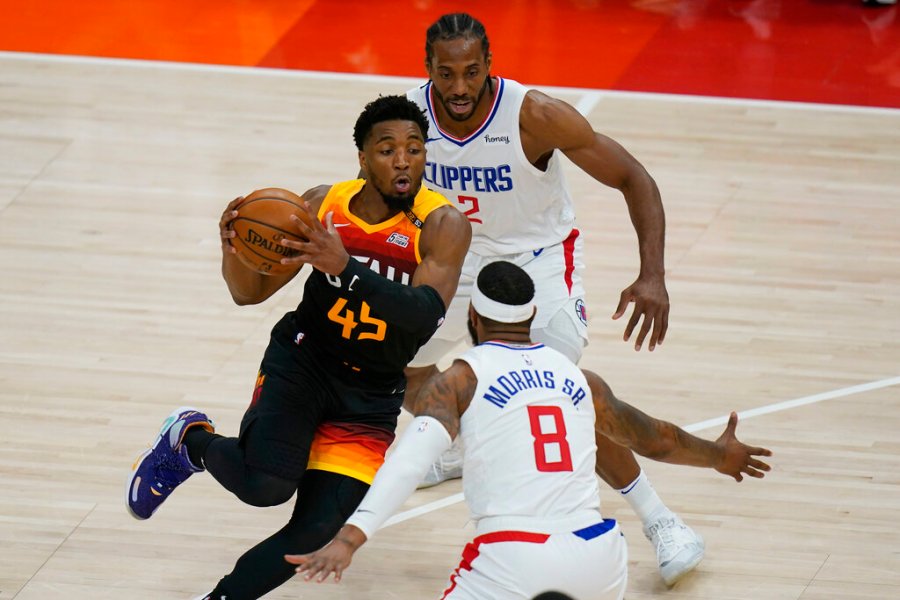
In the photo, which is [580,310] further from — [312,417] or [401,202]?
[312,417]

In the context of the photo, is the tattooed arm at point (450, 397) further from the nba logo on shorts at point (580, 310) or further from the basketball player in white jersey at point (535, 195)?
the nba logo on shorts at point (580, 310)

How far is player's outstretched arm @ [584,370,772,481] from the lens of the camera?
198 inches

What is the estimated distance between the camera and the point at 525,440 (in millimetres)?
4586

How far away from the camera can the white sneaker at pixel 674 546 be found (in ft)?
19.6

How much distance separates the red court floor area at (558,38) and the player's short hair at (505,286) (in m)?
7.11

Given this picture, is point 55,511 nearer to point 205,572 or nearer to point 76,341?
point 205,572

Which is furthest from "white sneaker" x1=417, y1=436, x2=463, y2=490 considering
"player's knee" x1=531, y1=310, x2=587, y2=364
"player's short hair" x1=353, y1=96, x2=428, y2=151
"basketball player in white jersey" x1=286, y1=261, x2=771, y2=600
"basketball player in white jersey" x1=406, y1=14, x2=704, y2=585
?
"basketball player in white jersey" x1=286, y1=261, x2=771, y2=600

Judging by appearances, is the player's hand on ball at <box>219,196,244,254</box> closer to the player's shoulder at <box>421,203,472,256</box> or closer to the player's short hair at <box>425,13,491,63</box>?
the player's shoulder at <box>421,203,472,256</box>

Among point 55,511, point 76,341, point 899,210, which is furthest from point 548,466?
point 899,210

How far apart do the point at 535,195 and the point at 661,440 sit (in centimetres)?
162

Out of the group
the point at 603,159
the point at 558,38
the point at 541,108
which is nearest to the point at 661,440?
the point at 603,159

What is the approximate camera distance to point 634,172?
6.25 meters

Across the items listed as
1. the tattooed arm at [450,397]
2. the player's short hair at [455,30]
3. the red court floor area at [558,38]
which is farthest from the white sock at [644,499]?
the red court floor area at [558,38]

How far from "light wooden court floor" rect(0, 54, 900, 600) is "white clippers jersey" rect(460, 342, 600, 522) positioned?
4.91 feet
